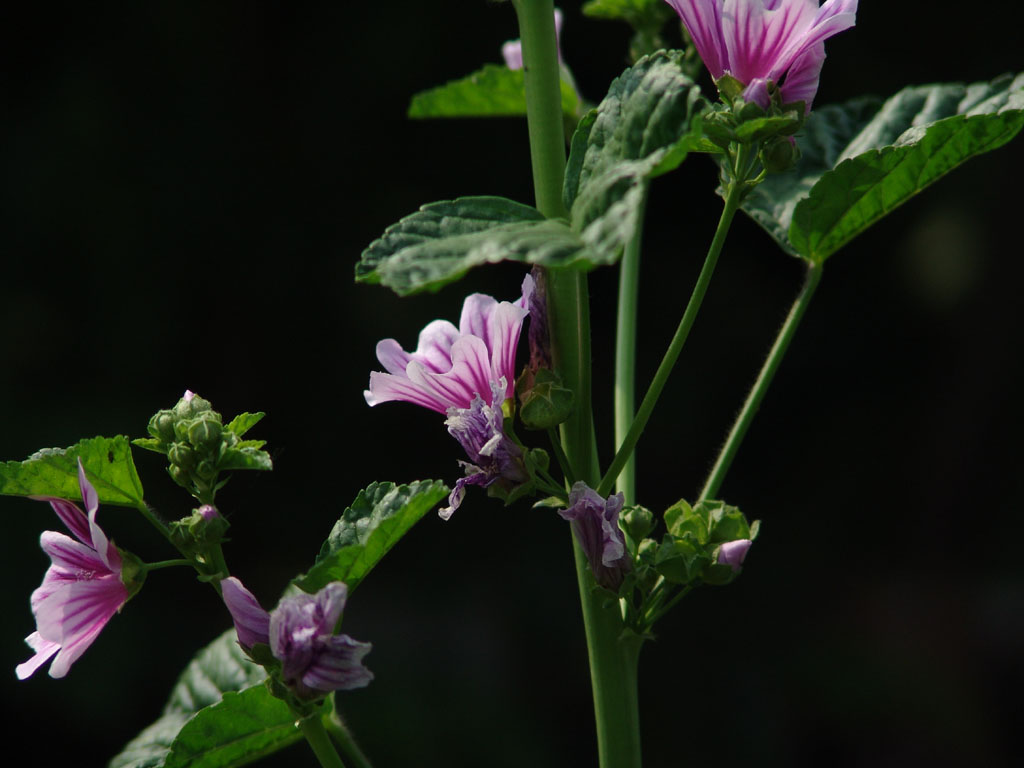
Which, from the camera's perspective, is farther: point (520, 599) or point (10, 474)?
point (520, 599)

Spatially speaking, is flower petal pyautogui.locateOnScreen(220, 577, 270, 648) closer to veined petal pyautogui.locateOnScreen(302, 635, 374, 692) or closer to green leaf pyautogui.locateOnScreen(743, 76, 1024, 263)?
veined petal pyautogui.locateOnScreen(302, 635, 374, 692)

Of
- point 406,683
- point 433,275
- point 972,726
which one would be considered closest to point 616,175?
point 433,275

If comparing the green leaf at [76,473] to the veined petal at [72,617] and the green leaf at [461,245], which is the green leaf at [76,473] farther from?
the green leaf at [461,245]

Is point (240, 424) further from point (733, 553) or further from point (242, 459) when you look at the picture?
point (733, 553)

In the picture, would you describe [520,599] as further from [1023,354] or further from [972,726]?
[1023,354]

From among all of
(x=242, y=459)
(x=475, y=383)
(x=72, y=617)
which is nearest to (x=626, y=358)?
(x=475, y=383)

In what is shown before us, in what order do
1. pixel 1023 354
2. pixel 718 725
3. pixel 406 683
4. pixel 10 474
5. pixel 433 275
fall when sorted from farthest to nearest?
pixel 1023 354
pixel 718 725
pixel 406 683
pixel 10 474
pixel 433 275

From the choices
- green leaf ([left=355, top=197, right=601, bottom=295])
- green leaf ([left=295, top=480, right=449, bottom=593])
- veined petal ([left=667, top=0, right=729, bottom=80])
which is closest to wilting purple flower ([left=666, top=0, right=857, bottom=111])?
veined petal ([left=667, top=0, right=729, bottom=80])
